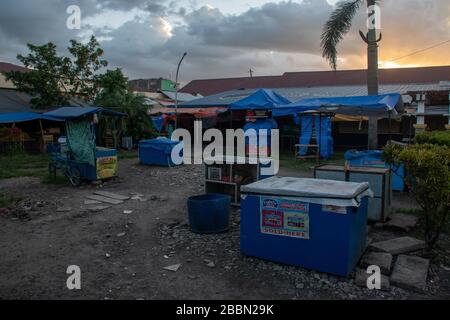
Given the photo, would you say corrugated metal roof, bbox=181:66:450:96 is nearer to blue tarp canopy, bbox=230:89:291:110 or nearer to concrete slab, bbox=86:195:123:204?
blue tarp canopy, bbox=230:89:291:110

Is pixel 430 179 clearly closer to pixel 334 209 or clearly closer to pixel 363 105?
pixel 334 209

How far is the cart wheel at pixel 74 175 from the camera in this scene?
10.2 metres

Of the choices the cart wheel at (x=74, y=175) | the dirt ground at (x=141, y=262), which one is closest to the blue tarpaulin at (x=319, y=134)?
the dirt ground at (x=141, y=262)

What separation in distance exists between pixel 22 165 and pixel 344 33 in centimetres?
1253

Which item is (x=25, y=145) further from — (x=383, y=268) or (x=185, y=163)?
(x=383, y=268)

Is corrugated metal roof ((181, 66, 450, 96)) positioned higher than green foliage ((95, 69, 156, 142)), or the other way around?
corrugated metal roof ((181, 66, 450, 96))

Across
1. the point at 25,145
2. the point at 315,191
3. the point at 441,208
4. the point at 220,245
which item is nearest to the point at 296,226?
the point at 315,191

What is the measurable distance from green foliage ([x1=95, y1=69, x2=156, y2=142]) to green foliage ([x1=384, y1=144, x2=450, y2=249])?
626 inches

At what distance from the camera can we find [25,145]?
18.3 meters

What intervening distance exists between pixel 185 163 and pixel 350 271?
10240mm

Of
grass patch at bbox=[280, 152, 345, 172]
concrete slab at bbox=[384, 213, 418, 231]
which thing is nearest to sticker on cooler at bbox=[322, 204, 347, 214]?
concrete slab at bbox=[384, 213, 418, 231]

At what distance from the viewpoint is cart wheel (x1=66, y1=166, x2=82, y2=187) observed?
1021cm

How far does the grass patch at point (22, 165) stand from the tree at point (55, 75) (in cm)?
385

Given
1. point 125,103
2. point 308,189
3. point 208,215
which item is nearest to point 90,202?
point 208,215
